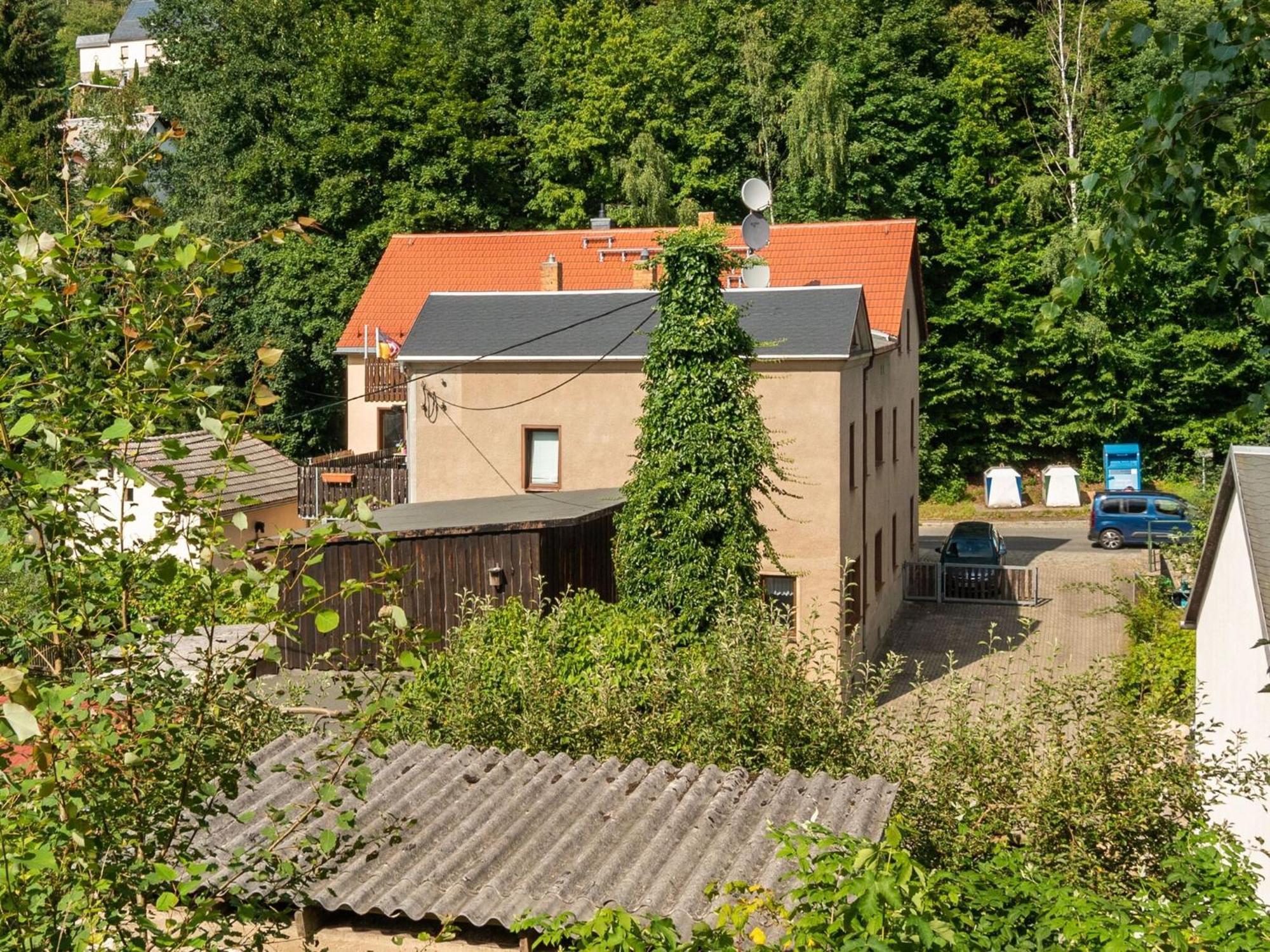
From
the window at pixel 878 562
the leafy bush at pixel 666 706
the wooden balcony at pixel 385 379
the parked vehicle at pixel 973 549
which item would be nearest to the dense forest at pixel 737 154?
the wooden balcony at pixel 385 379

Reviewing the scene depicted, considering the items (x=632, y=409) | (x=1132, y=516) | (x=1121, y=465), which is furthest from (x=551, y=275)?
(x=1121, y=465)

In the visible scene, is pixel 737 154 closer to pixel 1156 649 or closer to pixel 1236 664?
pixel 1156 649

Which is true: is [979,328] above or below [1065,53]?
below

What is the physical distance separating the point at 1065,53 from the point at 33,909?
153ft

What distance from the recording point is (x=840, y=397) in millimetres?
19953

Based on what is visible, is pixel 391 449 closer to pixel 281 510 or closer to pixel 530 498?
pixel 281 510

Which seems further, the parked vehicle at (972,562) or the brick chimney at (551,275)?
the brick chimney at (551,275)

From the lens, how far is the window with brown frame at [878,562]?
2384 centimetres

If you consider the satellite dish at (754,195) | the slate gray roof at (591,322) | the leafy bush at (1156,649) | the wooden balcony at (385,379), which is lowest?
the leafy bush at (1156,649)

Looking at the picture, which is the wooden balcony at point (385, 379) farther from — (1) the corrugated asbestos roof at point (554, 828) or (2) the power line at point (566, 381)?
(1) the corrugated asbestos roof at point (554, 828)

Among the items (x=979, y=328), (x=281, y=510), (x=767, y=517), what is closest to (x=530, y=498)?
(x=767, y=517)

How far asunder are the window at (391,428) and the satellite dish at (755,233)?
12.1 metres

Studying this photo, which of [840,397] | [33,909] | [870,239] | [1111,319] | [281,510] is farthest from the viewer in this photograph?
[1111,319]

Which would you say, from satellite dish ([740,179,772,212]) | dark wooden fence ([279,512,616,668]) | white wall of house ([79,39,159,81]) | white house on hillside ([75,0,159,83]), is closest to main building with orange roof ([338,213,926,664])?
satellite dish ([740,179,772,212])
